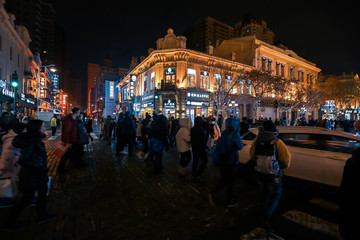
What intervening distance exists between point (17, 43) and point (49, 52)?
83617 mm

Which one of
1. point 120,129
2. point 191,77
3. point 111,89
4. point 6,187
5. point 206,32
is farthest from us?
point 206,32

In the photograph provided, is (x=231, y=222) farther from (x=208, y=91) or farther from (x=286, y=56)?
(x=286, y=56)

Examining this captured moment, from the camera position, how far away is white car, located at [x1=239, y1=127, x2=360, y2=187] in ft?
13.6

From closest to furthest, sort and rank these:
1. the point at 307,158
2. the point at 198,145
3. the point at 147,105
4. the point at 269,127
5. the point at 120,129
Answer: the point at 269,127 → the point at 307,158 → the point at 198,145 → the point at 120,129 → the point at 147,105

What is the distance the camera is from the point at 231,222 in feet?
11.1

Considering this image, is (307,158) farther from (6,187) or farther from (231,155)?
(6,187)

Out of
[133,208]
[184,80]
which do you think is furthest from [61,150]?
[184,80]

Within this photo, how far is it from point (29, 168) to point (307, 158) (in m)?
5.45

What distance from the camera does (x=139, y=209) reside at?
3842 millimetres

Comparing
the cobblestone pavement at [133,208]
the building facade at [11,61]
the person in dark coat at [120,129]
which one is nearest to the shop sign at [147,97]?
the building facade at [11,61]

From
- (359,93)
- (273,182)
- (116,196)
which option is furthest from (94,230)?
(359,93)

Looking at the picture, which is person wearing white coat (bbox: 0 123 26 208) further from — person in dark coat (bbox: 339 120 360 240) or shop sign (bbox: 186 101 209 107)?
shop sign (bbox: 186 101 209 107)

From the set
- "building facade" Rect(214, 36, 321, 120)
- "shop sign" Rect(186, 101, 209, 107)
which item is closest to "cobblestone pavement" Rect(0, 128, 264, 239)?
"shop sign" Rect(186, 101, 209, 107)

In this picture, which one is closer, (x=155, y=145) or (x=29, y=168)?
(x=29, y=168)
